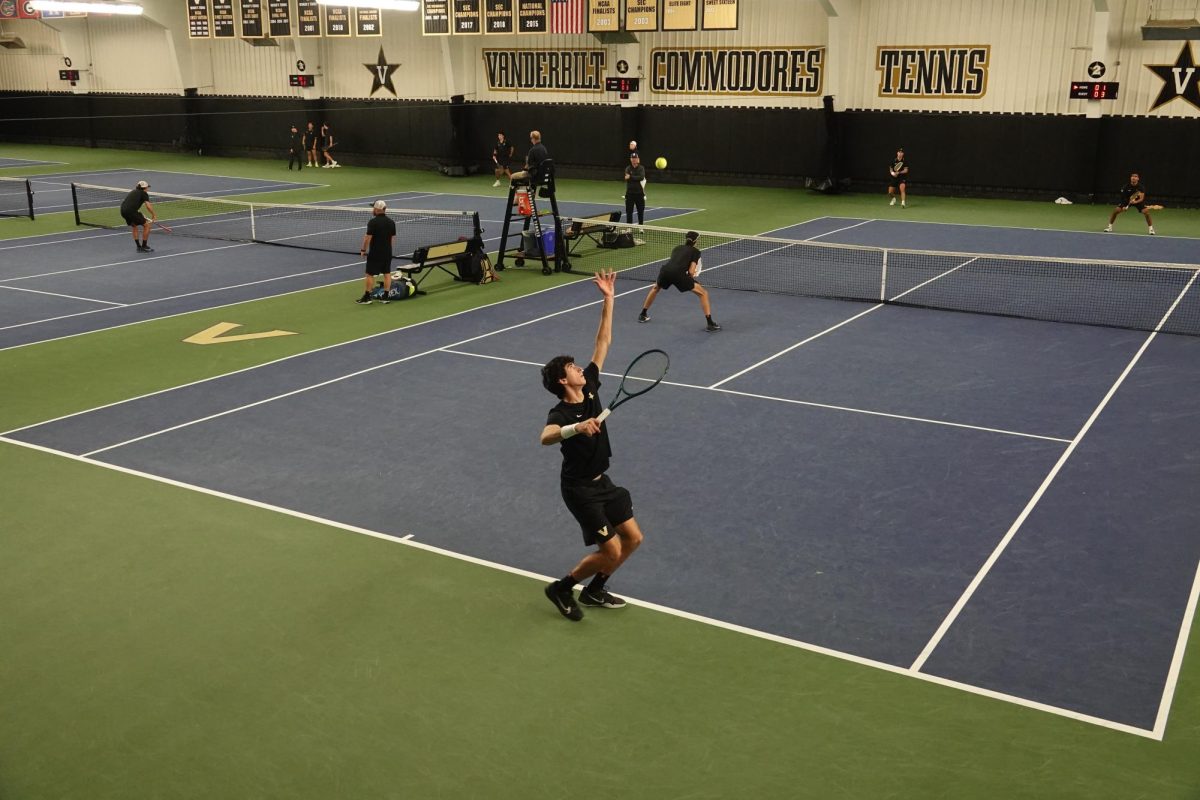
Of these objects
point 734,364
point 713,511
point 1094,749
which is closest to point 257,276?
point 734,364

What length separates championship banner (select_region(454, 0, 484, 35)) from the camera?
35.0 meters

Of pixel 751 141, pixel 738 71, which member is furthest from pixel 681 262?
pixel 738 71

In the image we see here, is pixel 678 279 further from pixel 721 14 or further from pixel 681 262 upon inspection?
pixel 721 14

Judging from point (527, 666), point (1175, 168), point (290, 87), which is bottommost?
point (527, 666)

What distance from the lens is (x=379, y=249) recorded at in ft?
61.3

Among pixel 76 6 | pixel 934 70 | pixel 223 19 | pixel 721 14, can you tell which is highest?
pixel 76 6

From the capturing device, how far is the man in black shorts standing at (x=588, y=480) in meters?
7.45

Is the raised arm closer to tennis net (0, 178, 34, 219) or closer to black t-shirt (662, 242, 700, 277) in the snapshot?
black t-shirt (662, 242, 700, 277)

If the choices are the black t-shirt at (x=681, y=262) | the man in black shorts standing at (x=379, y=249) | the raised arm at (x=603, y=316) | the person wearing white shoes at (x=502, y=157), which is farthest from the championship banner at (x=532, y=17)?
the raised arm at (x=603, y=316)

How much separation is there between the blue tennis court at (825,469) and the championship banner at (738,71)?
767 inches

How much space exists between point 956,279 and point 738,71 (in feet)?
57.1

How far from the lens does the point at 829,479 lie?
1069 cm

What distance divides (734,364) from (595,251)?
32.7ft

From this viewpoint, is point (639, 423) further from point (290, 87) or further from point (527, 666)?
point (290, 87)
